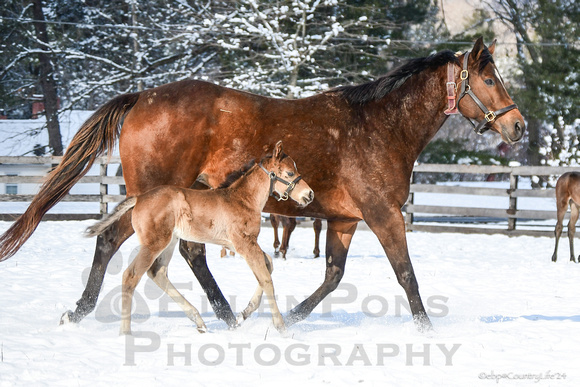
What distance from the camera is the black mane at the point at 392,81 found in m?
5.44

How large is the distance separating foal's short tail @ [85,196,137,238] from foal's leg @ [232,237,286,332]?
0.82m

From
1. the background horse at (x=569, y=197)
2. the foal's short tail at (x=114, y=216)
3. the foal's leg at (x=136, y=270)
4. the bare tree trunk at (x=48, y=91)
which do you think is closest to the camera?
the foal's leg at (x=136, y=270)

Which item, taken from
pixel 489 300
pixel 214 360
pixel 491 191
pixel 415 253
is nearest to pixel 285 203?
pixel 214 360

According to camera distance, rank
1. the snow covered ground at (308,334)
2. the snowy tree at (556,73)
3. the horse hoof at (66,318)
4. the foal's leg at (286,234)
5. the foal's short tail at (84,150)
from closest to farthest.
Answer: the snow covered ground at (308,334) → the horse hoof at (66,318) → the foal's short tail at (84,150) → the foal's leg at (286,234) → the snowy tree at (556,73)

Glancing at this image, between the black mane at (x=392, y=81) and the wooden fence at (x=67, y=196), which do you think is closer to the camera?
the black mane at (x=392, y=81)

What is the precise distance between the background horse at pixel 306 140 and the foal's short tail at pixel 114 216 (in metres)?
0.32

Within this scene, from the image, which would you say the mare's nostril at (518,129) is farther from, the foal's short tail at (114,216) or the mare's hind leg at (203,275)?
the foal's short tail at (114,216)

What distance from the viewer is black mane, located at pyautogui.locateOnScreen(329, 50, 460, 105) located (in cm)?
544

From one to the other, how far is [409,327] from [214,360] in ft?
5.93

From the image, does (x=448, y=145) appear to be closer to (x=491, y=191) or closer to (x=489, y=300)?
(x=491, y=191)

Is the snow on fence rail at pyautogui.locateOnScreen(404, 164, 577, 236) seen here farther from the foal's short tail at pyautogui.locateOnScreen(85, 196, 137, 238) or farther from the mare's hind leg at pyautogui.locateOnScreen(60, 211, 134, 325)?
the foal's short tail at pyautogui.locateOnScreen(85, 196, 137, 238)

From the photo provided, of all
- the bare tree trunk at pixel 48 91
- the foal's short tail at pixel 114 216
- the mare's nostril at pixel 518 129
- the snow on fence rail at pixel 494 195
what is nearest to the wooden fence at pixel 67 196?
the snow on fence rail at pixel 494 195

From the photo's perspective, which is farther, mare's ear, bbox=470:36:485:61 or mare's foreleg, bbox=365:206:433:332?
mare's ear, bbox=470:36:485:61

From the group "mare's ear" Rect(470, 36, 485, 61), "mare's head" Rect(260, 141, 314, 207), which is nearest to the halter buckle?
"mare's ear" Rect(470, 36, 485, 61)
